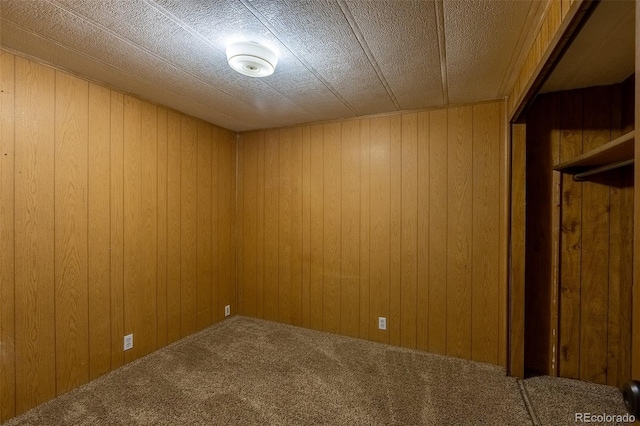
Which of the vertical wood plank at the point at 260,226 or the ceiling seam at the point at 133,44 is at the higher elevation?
the ceiling seam at the point at 133,44

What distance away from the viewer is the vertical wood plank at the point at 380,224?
2920 mm

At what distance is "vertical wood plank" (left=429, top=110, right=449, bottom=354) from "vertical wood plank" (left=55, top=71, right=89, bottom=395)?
2688 millimetres

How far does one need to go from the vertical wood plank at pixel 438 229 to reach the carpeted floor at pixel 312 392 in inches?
10.0

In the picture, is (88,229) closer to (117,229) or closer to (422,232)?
(117,229)

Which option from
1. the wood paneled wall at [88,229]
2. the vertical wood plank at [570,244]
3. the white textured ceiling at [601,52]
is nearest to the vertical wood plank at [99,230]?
the wood paneled wall at [88,229]

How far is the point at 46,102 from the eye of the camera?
1980 millimetres

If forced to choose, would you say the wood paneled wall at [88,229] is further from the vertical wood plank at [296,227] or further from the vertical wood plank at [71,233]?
the vertical wood plank at [296,227]

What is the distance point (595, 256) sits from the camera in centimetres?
225

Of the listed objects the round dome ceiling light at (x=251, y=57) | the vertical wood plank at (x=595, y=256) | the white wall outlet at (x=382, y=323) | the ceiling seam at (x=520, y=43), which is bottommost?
the white wall outlet at (x=382, y=323)

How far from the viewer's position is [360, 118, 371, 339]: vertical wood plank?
2998 millimetres

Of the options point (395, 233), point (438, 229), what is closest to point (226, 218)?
point (395, 233)

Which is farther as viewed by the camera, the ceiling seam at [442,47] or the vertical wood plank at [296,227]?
the vertical wood plank at [296,227]

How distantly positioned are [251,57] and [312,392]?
2.14m

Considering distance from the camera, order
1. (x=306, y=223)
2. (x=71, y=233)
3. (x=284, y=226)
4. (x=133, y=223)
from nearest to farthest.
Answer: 1. (x=71, y=233)
2. (x=133, y=223)
3. (x=306, y=223)
4. (x=284, y=226)
